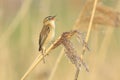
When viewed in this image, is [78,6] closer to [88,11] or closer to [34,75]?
[34,75]

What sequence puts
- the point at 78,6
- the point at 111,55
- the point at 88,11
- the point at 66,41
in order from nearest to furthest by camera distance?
the point at 66,41 → the point at 88,11 → the point at 111,55 → the point at 78,6

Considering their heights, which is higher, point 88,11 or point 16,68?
point 88,11

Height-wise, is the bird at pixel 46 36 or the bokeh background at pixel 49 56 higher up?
the bird at pixel 46 36

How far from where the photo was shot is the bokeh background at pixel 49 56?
2930 millimetres

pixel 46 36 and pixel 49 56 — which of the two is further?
pixel 49 56

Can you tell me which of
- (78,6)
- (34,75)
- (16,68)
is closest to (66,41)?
(34,75)

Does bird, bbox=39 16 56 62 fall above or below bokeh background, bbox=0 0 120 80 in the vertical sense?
above

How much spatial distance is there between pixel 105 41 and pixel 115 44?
21.4 inches

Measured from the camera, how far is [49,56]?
11.2ft

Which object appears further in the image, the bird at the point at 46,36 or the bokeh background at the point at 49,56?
the bokeh background at the point at 49,56

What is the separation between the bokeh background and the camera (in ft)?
9.61

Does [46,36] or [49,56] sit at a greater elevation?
[46,36]

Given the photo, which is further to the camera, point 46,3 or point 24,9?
point 46,3

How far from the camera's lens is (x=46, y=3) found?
3285 mm
